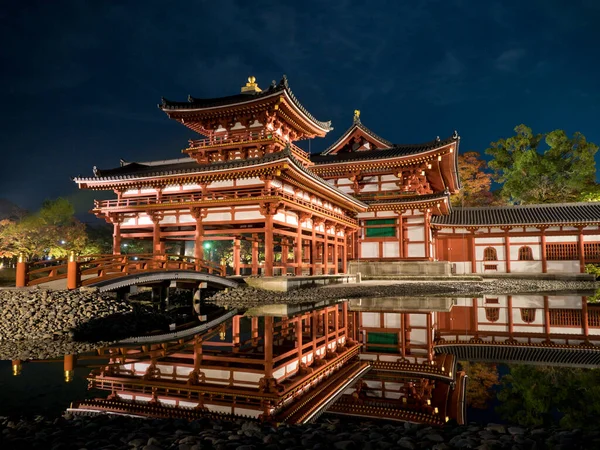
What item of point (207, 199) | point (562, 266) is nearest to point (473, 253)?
point (562, 266)

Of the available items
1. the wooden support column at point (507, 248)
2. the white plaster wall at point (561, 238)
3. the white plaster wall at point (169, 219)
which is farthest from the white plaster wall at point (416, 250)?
the white plaster wall at point (169, 219)

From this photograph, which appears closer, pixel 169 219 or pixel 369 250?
pixel 169 219

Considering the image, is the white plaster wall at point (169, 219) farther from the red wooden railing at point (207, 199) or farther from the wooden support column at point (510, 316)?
the wooden support column at point (510, 316)

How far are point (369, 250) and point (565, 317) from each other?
18280 mm

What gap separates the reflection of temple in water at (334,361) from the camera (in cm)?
688

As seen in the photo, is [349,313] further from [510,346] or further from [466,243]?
[466,243]

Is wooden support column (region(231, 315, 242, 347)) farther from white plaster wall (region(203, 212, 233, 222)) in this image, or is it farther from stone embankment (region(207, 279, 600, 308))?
white plaster wall (region(203, 212, 233, 222))

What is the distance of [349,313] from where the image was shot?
57.4 feet

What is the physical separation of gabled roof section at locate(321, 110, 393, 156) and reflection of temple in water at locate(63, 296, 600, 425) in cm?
2172

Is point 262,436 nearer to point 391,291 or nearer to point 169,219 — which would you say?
point 391,291

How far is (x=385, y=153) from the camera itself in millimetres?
33750

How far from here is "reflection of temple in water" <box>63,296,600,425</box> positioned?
271 inches

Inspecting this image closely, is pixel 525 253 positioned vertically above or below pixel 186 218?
below

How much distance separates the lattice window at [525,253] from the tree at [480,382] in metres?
30.0
